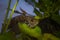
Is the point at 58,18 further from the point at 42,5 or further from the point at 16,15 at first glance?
the point at 16,15

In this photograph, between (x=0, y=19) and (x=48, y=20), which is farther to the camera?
(x=0, y=19)

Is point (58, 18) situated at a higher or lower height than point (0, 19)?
higher

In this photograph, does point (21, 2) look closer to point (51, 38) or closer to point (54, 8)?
point (54, 8)

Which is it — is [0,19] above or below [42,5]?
below

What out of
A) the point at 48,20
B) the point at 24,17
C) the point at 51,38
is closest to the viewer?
the point at 51,38

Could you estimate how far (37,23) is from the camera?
26.2 inches

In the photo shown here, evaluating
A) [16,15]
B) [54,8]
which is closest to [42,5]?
[54,8]

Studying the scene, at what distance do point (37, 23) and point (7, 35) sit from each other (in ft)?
0.64

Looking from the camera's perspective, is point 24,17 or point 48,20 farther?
point 24,17

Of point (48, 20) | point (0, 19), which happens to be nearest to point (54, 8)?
point (48, 20)

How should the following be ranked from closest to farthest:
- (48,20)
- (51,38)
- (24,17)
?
(51,38), (48,20), (24,17)

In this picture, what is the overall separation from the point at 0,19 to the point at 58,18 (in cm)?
37

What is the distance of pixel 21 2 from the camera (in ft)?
2.77

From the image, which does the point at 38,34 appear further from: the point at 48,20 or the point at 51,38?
the point at 48,20
